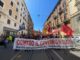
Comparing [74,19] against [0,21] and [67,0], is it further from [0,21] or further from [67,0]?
[0,21]

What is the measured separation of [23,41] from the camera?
20.1 m

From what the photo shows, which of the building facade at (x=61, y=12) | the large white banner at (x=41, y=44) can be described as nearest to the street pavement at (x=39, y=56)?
the large white banner at (x=41, y=44)

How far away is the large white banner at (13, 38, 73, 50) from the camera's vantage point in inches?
786

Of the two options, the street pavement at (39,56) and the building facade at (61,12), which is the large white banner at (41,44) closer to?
the street pavement at (39,56)

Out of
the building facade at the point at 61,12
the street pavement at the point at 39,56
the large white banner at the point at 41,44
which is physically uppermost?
the building facade at the point at 61,12

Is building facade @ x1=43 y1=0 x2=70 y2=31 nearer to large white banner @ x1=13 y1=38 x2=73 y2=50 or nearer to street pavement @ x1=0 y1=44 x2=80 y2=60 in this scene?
large white banner @ x1=13 y1=38 x2=73 y2=50

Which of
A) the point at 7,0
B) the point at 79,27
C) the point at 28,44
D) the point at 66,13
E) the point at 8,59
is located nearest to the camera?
the point at 8,59

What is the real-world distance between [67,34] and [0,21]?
2215 cm

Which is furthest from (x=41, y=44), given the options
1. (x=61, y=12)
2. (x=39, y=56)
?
(x=61, y=12)

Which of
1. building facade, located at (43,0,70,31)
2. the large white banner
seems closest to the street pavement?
the large white banner

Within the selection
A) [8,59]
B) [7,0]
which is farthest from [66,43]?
[7,0]

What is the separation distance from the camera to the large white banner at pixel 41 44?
19953mm

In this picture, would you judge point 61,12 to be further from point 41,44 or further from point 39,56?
point 39,56

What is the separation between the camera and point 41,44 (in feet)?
68.0
